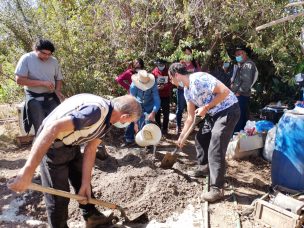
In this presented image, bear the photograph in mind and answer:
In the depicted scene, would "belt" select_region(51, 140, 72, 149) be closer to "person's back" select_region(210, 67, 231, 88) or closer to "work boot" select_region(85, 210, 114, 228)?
"work boot" select_region(85, 210, 114, 228)

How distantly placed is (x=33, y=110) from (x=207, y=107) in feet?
8.16

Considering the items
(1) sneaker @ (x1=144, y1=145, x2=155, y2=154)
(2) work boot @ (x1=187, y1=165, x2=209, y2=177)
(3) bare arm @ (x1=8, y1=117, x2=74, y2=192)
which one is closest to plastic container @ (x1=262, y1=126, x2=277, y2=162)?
(2) work boot @ (x1=187, y1=165, x2=209, y2=177)

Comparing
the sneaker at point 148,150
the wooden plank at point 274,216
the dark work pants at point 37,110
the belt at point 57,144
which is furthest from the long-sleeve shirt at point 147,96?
the belt at point 57,144

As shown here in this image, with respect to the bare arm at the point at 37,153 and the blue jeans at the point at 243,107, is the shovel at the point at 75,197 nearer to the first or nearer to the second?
the bare arm at the point at 37,153

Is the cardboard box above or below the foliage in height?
below

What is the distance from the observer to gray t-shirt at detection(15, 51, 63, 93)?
4.57 metres

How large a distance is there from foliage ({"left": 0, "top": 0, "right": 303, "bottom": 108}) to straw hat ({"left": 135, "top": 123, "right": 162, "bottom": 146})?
206 centimetres

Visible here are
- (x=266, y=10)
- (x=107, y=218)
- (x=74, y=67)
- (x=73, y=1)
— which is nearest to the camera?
(x=107, y=218)

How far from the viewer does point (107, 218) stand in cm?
347

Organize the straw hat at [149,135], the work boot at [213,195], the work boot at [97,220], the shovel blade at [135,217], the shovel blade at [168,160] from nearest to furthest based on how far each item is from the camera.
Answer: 1. the work boot at [97,220]
2. the shovel blade at [135,217]
3. the work boot at [213,195]
4. the shovel blade at [168,160]
5. the straw hat at [149,135]

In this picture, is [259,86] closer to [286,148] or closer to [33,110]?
[286,148]

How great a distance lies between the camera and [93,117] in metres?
2.46

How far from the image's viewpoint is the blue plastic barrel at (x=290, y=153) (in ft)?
12.9

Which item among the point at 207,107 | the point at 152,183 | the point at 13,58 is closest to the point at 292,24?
the point at 207,107
